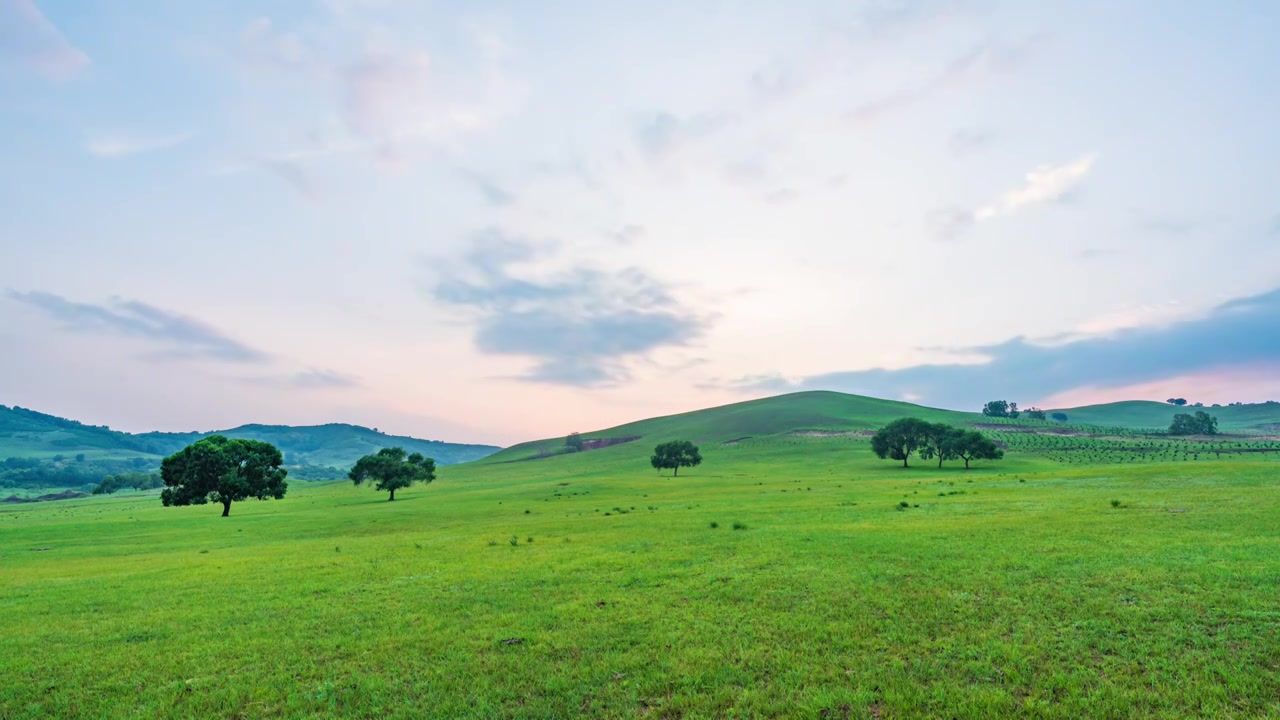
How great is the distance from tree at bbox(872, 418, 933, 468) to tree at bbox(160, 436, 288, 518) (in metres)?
99.6

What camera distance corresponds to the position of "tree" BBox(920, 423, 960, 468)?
103062 mm

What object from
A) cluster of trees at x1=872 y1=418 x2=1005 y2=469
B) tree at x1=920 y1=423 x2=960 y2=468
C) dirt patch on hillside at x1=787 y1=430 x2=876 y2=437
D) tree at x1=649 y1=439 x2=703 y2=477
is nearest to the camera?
cluster of trees at x1=872 y1=418 x2=1005 y2=469

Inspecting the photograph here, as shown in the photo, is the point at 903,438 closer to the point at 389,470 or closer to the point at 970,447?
the point at 970,447

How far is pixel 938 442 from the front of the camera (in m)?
105

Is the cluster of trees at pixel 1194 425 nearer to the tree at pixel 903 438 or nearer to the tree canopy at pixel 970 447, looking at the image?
the tree canopy at pixel 970 447

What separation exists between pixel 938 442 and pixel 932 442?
118 inches

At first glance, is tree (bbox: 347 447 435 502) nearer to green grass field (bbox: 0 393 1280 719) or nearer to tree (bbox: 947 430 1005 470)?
green grass field (bbox: 0 393 1280 719)

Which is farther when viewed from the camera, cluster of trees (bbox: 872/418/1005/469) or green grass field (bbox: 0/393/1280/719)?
cluster of trees (bbox: 872/418/1005/469)

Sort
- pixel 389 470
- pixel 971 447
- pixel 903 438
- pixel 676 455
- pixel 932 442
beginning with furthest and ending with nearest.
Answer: pixel 676 455 < pixel 932 442 < pixel 903 438 < pixel 971 447 < pixel 389 470

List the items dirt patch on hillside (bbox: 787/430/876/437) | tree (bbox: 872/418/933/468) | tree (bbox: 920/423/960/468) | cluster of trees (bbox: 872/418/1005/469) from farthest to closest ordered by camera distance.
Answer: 1. dirt patch on hillside (bbox: 787/430/876/437)
2. tree (bbox: 872/418/933/468)
3. tree (bbox: 920/423/960/468)
4. cluster of trees (bbox: 872/418/1005/469)

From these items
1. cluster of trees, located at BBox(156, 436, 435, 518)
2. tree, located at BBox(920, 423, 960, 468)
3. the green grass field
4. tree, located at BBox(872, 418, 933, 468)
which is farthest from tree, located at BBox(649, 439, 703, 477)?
the green grass field

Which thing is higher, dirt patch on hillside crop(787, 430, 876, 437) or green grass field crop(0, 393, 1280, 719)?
dirt patch on hillside crop(787, 430, 876, 437)

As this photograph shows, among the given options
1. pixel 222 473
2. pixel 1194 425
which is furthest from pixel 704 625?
pixel 1194 425

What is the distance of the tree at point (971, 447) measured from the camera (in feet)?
328
